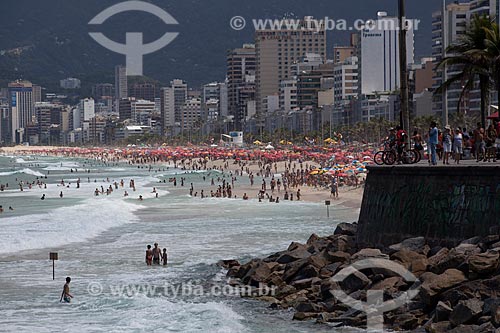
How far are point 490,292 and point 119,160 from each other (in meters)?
172

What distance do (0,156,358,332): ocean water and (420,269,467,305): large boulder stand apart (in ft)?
6.70

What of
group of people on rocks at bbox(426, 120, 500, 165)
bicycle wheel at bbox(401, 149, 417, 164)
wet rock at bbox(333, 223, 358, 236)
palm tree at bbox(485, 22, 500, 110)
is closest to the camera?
group of people on rocks at bbox(426, 120, 500, 165)

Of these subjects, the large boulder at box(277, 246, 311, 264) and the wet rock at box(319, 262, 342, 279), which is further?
the large boulder at box(277, 246, 311, 264)

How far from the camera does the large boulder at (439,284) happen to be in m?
16.7

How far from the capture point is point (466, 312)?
15.2 metres

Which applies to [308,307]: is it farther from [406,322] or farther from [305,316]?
[406,322]

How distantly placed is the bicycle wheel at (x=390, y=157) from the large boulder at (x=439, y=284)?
260 inches

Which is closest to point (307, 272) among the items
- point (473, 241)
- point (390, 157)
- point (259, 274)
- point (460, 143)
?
point (259, 274)

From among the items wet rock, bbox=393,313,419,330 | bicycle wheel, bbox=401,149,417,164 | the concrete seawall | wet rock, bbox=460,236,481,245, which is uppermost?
bicycle wheel, bbox=401,149,417,164

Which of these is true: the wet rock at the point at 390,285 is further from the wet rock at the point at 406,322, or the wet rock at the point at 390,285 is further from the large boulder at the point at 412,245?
the large boulder at the point at 412,245

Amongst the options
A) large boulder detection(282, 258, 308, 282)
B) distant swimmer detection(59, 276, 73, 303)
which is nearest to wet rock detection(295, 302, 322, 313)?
large boulder detection(282, 258, 308, 282)

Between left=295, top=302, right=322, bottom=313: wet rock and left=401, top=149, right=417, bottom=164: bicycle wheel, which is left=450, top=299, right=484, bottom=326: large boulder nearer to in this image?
left=295, top=302, right=322, bottom=313: wet rock

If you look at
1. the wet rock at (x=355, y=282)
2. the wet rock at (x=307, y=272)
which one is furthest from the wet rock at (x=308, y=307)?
the wet rock at (x=307, y=272)

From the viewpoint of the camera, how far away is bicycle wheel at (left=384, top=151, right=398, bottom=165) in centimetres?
2325
